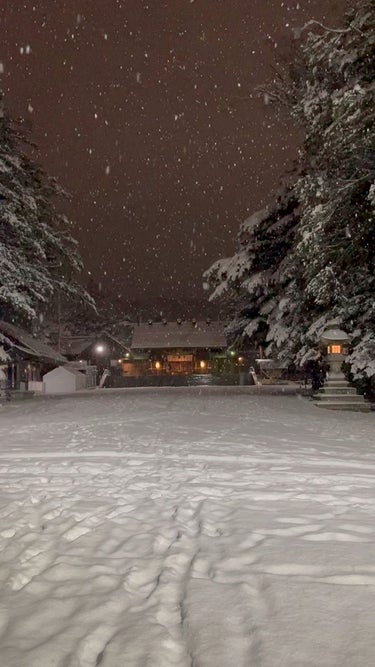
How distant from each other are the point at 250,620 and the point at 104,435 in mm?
7393

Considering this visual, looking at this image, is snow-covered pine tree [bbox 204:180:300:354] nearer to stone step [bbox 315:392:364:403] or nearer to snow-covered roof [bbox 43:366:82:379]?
stone step [bbox 315:392:364:403]

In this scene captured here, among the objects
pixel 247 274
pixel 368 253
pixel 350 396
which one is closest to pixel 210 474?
pixel 368 253

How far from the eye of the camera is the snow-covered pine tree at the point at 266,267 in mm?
22781

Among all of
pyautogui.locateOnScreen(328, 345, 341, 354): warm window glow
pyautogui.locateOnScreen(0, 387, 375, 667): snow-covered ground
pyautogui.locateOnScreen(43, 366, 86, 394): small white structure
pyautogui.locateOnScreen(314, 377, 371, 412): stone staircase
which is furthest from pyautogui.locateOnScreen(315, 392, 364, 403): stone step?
pyautogui.locateOnScreen(43, 366, 86, 394): small white structure

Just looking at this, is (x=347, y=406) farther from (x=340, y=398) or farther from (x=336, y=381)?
(x=336, y=381)

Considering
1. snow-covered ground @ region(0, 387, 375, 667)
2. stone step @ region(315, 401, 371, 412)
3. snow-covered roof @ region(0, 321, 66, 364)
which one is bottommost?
stone step @ region(315, 401, 371, 412)

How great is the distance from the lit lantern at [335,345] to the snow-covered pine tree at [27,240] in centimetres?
1237

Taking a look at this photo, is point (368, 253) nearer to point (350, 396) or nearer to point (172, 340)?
point (350, 396)

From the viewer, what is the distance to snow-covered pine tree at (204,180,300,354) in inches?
897

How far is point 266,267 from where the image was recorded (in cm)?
2456

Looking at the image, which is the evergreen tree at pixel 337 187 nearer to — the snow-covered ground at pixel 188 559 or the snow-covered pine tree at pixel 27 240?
the snow-covered ground at pixel 188 559

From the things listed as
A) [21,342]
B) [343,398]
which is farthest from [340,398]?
[21,342]

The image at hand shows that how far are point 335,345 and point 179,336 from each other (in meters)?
58.2

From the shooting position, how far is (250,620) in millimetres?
2602
